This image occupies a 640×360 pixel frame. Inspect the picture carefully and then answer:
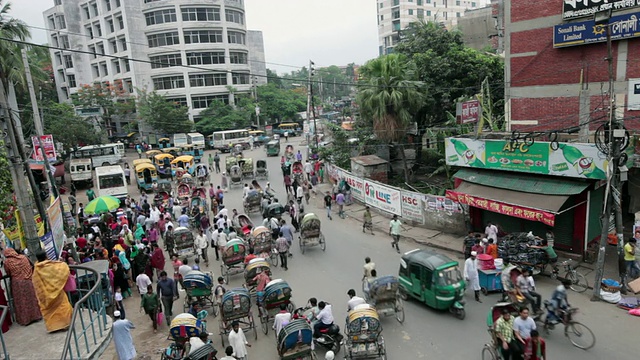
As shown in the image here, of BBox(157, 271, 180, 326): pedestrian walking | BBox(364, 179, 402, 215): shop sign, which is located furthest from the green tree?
BBox(157, 271, 180, 326): pedestrian walking

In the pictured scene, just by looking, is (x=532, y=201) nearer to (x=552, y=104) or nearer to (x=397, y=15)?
(x=552, y=104)

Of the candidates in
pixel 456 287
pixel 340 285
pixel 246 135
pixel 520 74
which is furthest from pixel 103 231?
pixel 246 135

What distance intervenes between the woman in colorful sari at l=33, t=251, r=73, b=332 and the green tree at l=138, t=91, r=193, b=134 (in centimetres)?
4894

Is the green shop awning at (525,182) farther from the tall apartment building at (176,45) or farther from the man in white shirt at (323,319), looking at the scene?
the tall apartment building at (176,45)

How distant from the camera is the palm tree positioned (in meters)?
25.3

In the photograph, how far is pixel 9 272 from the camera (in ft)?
25.4

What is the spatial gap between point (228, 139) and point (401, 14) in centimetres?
4564

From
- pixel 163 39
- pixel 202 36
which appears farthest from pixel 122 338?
pixel 163 39

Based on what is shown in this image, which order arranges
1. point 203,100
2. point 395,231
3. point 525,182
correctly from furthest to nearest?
point 203,100
point 395,231
point 525,182

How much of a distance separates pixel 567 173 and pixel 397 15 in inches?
2860

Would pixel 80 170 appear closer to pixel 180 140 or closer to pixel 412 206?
pixel 180 140

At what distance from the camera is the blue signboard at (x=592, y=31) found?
15.8m

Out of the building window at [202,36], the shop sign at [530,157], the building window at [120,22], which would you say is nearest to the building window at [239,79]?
the building window at [202,36]

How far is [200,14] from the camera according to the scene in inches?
2338
